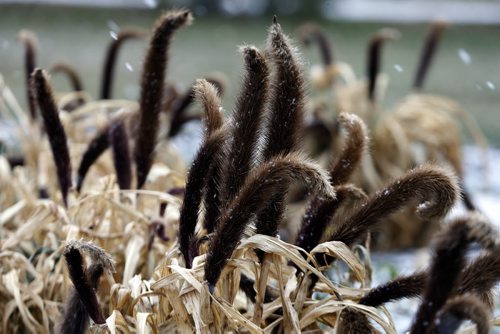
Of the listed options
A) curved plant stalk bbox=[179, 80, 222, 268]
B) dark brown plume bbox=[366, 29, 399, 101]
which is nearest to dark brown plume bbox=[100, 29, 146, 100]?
dark brown plume bbox=[366, 29, 399, 101]

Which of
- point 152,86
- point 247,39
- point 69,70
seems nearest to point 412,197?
point 152,86

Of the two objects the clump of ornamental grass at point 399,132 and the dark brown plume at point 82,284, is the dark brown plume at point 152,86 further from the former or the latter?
the clump of ornamental grass at point 399,132

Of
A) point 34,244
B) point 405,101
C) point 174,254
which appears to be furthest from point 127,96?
point 174,254

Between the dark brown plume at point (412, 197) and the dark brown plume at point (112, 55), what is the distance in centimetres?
125

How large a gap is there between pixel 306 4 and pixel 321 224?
1130cm

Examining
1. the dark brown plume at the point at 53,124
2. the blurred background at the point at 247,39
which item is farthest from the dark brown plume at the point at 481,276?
the blurred background at the point at 247,39

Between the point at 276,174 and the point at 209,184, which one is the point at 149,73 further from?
the point at 276,174

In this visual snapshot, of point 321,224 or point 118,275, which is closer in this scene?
point 321,224

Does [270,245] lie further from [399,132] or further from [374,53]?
[399,132]

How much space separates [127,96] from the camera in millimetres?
6992

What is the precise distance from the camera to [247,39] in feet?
31.8

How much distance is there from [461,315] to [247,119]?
41cm

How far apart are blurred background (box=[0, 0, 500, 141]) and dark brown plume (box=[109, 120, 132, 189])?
467 cm

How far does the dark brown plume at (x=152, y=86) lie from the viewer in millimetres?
1540
